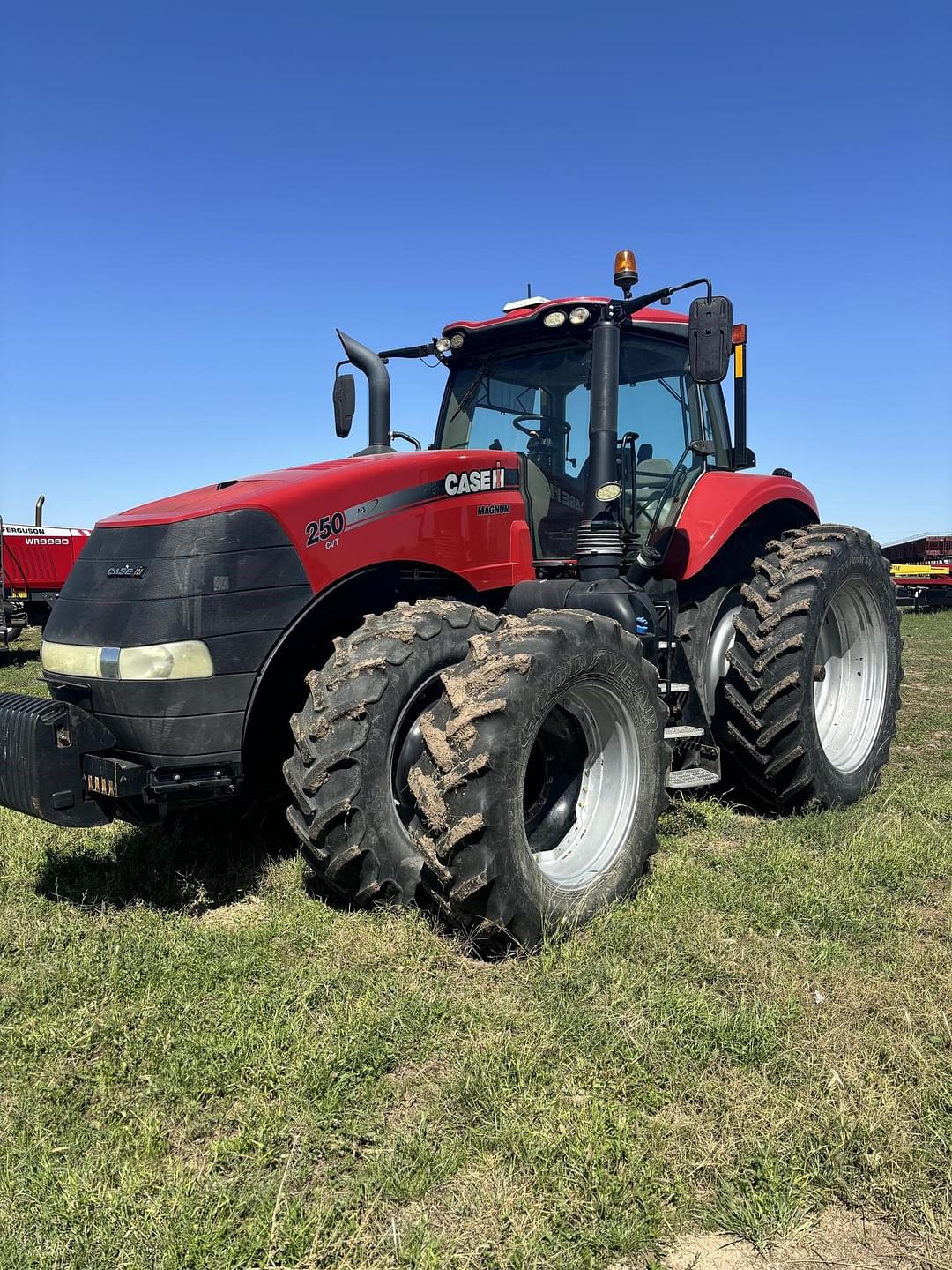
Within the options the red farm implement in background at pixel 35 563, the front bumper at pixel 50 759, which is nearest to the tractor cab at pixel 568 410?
the front bumper at pixel 50 759

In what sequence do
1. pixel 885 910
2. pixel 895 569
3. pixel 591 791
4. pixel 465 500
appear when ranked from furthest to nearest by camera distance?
pixel 895 569 < pixel 465 500 < pixel 591 791 < pixel 885 910

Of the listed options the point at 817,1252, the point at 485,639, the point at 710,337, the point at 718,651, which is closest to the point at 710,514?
the point at 718,651

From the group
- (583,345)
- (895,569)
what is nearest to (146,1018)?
(583,345)

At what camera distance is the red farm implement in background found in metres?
15.1

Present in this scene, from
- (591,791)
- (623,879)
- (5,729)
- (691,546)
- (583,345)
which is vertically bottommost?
(623,879)

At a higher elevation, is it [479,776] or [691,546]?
[691,546]

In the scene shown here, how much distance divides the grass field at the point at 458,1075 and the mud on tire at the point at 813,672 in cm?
85

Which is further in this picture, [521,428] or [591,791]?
[521,428]

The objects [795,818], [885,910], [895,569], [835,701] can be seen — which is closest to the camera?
[885,910]

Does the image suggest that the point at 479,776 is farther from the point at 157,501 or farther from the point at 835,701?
the point at 835,701

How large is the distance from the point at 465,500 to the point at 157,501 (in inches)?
51.7

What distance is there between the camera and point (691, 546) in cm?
494

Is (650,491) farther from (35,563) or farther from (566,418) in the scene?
(35,563)

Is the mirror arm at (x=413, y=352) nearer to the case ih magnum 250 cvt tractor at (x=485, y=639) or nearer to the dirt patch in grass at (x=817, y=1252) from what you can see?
the case ih magnum 250 cvt tractor at (x=485, y=639)
